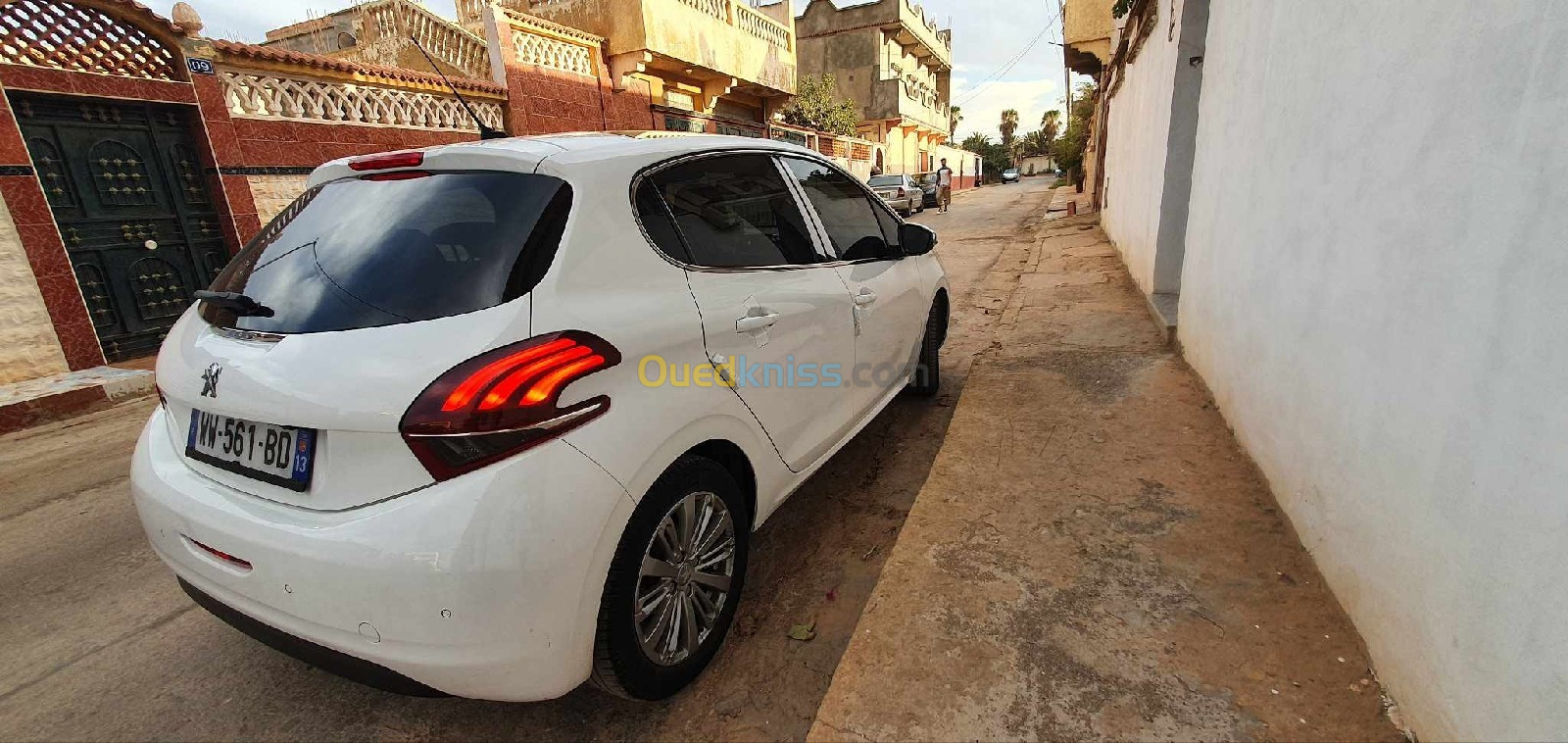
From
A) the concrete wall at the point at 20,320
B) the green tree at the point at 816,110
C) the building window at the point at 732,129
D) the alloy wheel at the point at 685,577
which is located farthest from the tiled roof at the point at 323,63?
the green tree at the point at 816,110

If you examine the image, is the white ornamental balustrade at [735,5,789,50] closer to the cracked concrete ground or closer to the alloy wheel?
the cracked concrete ground

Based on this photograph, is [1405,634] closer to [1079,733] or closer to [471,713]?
[1079,733]

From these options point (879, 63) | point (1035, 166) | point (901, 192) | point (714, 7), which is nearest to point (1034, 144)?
point (1035, 166)

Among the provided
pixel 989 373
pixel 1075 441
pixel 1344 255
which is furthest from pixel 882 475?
pixel 1344 255

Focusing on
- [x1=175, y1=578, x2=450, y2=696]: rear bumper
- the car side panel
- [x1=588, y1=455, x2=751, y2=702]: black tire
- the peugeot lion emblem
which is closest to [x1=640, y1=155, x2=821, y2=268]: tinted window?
the car side panel

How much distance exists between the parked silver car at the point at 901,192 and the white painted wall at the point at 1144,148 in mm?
10891

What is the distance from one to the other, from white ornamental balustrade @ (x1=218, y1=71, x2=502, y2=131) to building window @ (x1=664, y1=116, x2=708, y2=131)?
17.7 ft

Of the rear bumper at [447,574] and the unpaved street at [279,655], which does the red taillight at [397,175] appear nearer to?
the rear bumper at [447,574]

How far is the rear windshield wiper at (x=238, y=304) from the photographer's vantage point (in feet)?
5.71

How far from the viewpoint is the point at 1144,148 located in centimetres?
680

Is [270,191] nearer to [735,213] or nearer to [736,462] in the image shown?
[735,213]

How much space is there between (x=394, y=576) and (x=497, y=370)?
49cm

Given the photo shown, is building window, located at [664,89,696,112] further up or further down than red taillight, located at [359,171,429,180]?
further up

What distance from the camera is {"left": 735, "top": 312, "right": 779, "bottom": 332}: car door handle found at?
2072 millimetres
